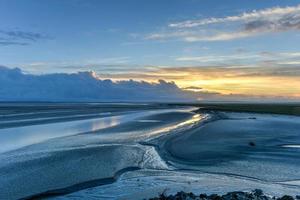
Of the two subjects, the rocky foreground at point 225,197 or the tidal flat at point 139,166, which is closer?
the rocky foreground at point 225,197

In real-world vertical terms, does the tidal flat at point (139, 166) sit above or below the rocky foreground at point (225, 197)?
below

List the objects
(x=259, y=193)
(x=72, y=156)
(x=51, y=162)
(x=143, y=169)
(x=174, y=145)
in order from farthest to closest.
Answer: (x=174, y=145)
(x=72, y=156)
(x=51, y=162)
(x=143, y=169)
(x=259, y=193)

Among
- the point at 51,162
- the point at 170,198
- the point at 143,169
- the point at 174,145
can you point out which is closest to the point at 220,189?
the point at 170,198

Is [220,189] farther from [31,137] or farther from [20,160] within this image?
[31,137]

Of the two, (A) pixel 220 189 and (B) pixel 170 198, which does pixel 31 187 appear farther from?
(A) pixel 220 189

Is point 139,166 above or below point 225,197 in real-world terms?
below

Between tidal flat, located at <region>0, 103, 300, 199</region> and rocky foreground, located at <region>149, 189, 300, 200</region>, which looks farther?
tidal flat, located at <region>0, 103, 300, 199</region>

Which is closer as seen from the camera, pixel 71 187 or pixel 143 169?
pixel 71 187

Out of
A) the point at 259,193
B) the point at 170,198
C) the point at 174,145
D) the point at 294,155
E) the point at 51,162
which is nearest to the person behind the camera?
the point at 170,198

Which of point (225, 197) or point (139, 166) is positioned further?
point (139, 166)

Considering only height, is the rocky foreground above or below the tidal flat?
above
